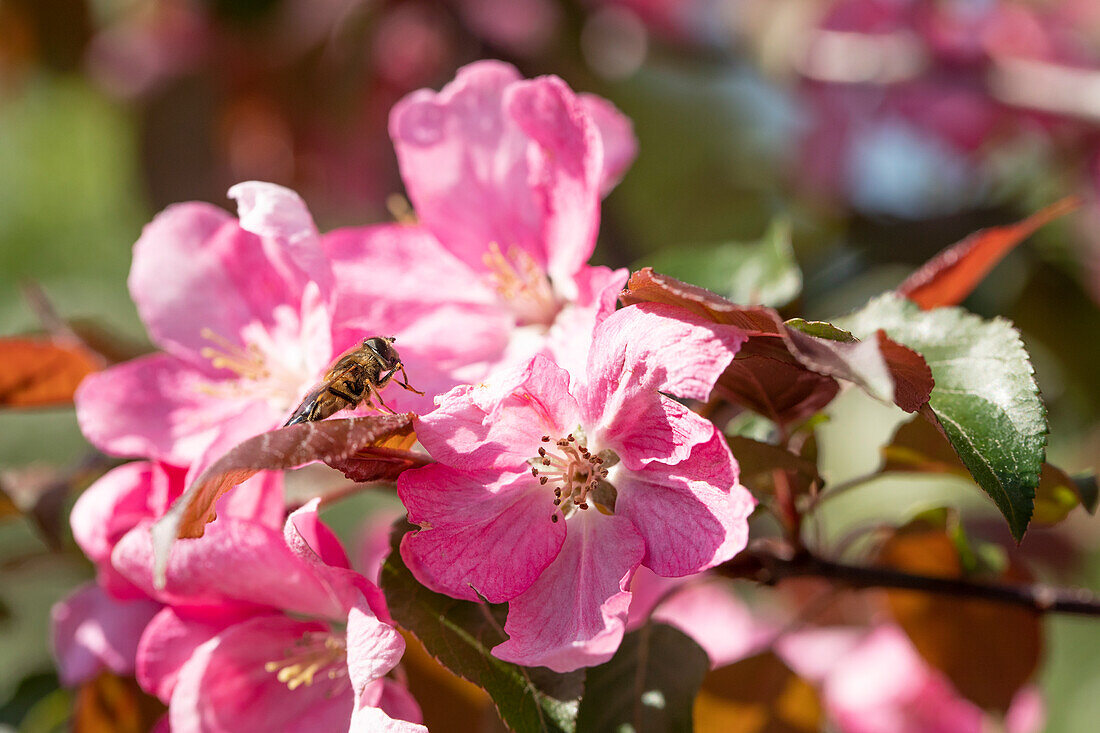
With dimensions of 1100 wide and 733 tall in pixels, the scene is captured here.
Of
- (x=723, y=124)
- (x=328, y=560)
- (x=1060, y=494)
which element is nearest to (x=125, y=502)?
(x=328, y=560)

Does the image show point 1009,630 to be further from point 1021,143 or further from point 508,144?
point 1021,143


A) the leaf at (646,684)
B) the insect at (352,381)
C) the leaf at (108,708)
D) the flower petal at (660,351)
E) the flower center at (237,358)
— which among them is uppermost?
the flower petal at (660,351)

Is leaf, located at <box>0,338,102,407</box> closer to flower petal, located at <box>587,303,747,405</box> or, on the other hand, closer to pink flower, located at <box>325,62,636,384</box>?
pink flower, located at <box>325,62,636,384</box>

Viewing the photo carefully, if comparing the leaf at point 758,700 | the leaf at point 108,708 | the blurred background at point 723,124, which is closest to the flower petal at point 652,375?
the leaf at point 758,700

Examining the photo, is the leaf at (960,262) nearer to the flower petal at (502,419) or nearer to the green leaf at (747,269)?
the green leaf at (747,269)

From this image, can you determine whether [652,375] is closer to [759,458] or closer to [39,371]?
[759,458]

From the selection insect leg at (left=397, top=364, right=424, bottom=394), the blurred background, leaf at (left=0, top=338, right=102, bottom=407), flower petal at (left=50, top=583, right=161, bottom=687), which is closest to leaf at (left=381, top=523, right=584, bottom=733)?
insect leg at (left=397, top=364, right=424, bottom=394)

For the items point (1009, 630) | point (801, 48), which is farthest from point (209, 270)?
point (801, 48)
